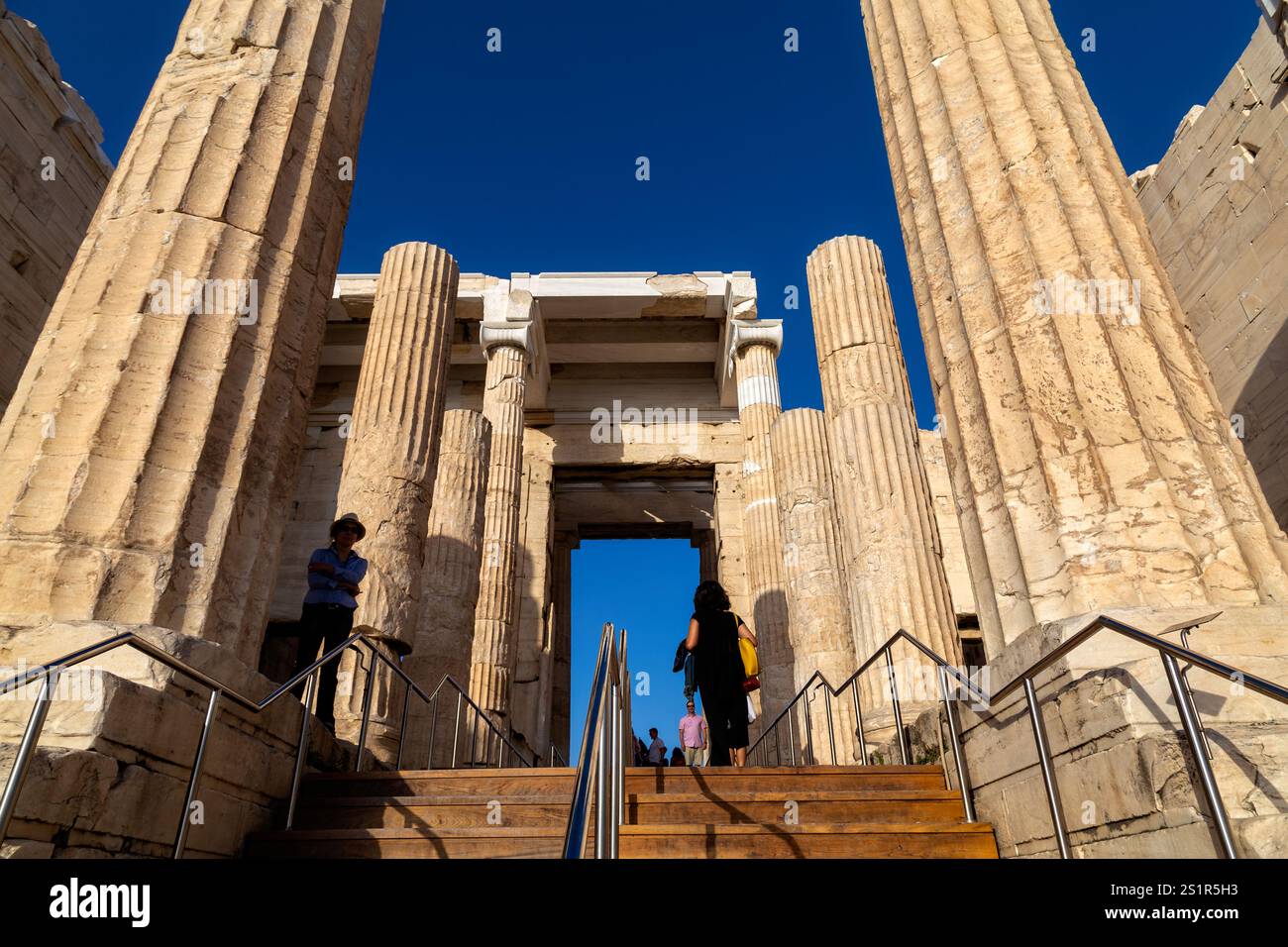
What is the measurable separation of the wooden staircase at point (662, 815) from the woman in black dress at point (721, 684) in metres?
1.36

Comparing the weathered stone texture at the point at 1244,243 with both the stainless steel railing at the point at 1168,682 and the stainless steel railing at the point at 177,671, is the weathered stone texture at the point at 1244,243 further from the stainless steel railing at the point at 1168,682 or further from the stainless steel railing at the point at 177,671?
the stainless steel railing at the point at 177,671

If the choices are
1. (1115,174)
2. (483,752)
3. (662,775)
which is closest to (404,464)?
(483,752)

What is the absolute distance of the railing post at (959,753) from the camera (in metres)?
4.88

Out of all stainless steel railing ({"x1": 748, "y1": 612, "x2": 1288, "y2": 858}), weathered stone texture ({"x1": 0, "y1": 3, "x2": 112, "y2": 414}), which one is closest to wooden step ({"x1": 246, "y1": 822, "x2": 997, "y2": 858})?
stainless steel railing ({"x1": 748, "y1": 612, "x2": 1288, "y2": 858})

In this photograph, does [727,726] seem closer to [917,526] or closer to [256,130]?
[917,526]

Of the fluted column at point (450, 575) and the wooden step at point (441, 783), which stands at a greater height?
the fluted column at point (450, 575)

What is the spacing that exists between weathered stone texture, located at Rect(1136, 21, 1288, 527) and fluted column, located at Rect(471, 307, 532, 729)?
10586mm

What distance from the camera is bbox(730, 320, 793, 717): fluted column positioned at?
14.1 m

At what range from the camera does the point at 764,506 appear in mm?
16047

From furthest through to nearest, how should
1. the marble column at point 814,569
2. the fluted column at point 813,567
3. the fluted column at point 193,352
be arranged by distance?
the fluted column at point 813,567
the marble column at point 814,569
the fluted column at point 193,352

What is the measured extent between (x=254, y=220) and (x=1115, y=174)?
5590mm

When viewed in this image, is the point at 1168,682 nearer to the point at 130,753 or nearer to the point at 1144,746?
the point at 1144,746

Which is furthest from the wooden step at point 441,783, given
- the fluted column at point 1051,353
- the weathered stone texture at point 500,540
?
the weathered stone texture at point 500,540

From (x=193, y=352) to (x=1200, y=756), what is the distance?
17.5 ft
